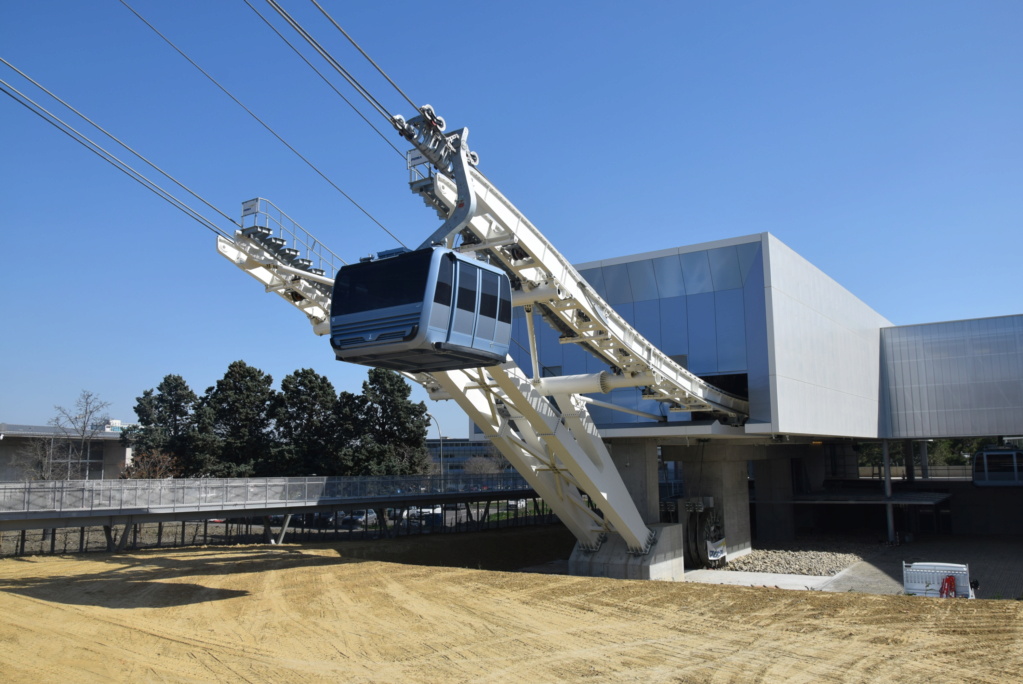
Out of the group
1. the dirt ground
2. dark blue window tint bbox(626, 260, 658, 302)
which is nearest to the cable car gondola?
the dirt ground

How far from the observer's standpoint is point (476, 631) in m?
14.7

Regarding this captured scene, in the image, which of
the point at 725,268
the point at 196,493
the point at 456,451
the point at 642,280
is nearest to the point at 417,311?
the point at 196,493

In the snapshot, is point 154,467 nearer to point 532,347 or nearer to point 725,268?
point 532,347

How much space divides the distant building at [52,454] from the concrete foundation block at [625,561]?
37.5 m

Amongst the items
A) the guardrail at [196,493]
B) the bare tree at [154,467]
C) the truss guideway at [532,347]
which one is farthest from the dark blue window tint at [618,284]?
the bare tree at [154,467]

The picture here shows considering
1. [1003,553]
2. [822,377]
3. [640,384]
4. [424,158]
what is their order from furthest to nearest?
[1003,553] < [822,377] < [640,384] < [424,158]

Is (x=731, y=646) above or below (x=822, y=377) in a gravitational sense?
below

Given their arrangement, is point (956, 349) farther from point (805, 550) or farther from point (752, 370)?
point (752, 370)

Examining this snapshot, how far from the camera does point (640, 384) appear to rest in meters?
26.0

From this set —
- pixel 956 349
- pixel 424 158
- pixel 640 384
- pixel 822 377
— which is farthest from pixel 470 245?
pixel 956 349

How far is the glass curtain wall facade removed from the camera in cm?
3138

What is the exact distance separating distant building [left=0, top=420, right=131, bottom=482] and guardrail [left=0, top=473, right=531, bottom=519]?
83.4 ft

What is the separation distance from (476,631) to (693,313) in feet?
72.4

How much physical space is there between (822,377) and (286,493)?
25828mm
